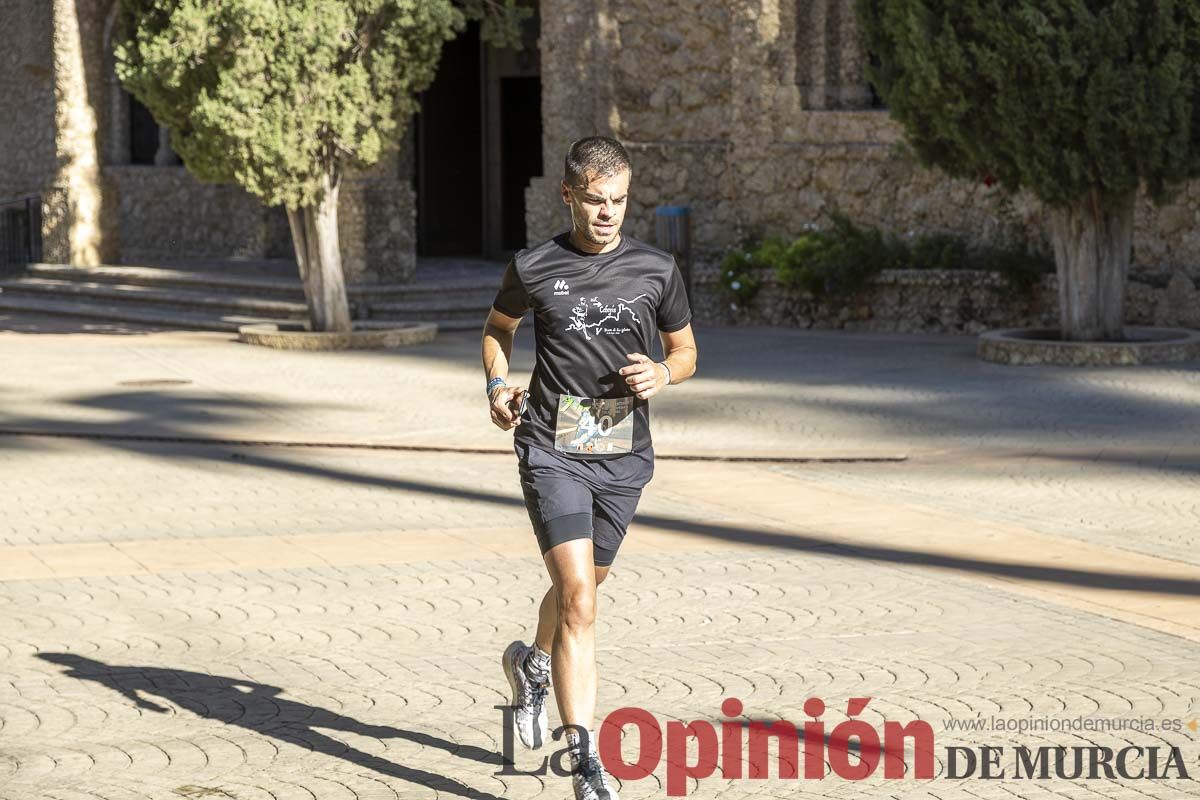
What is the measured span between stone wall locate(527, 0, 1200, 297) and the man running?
45.6 ft

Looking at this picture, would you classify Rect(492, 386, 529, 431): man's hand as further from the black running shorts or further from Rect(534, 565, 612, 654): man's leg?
Rect(534, 565, 612, 654): man's leg

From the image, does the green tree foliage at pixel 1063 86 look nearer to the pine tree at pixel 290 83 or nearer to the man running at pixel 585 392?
the pine tree at pixel 290 83

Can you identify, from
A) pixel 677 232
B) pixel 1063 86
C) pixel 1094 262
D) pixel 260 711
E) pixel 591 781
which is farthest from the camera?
pixel 677 232

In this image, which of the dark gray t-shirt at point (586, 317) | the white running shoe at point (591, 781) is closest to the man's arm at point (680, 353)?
the dark gray t-shirt at point (586, 317)

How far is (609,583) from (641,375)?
10.2ft

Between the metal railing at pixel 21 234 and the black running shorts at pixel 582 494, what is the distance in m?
23.6

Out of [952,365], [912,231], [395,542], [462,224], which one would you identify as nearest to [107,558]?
[395,542]

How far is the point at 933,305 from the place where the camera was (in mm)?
18547

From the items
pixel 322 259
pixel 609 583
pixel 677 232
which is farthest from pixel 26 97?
pixel 609 583

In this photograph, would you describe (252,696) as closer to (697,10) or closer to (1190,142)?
(1190,142)

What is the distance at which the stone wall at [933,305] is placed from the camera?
1741 cm

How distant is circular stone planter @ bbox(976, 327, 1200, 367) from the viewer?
1536cm

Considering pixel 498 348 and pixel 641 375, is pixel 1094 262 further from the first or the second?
pixel 641 375

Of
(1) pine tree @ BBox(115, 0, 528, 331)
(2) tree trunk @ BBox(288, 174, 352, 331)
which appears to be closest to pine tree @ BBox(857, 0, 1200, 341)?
(1) pine tree @ BBox(115, 0, 528, 331)
